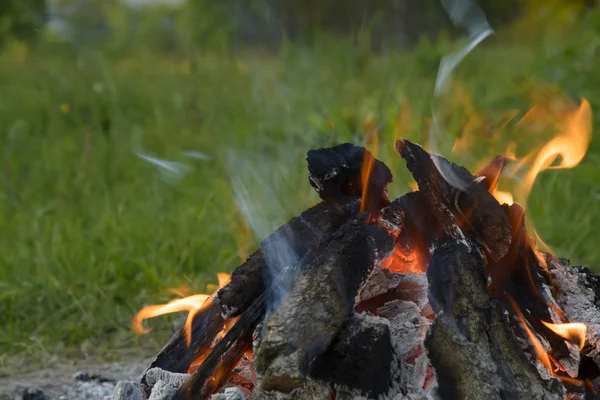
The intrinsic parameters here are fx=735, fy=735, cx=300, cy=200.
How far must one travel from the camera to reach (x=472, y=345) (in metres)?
1.66

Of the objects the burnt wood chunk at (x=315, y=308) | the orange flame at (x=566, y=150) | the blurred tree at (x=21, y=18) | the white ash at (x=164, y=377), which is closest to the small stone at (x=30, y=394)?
the white ash at (x=164, y=377)

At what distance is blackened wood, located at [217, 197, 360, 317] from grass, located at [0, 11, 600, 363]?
800 millimetres

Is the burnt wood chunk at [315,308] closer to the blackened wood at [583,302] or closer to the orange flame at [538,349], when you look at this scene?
the orange flame at [538,349]

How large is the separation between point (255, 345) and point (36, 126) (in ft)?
15.9

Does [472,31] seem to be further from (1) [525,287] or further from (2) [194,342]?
(2) [194,342]

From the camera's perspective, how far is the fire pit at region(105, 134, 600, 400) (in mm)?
1677

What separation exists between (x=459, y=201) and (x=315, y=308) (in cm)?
50

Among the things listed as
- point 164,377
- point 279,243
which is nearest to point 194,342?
point 164,377

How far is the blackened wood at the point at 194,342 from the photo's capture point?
203cm

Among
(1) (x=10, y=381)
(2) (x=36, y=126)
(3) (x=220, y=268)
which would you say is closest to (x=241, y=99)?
(2) (x=36, y=126)

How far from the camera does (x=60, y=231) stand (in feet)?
13.5

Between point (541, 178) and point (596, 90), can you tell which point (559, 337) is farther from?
point (596, 90)

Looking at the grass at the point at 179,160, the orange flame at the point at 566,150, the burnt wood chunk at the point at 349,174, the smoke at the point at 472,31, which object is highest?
the grass at the point at 179,160

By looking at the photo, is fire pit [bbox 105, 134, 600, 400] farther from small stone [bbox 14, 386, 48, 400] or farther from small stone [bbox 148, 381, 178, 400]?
small stone [bbox 14, 386, 48, 400]
